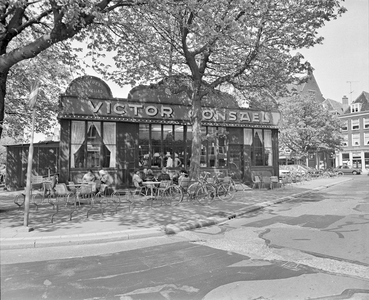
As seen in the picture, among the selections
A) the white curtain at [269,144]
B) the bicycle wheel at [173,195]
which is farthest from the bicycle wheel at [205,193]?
the white curtain at [269,144]

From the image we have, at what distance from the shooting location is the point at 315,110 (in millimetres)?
33781

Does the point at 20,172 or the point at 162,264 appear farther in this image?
the point at 20,172

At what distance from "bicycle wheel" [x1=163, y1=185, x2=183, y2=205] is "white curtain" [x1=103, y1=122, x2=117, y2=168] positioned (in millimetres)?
3628

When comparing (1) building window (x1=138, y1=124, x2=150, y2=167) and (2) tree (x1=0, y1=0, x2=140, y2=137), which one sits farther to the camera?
(1) building window (x1=138, y1=124, x2=150, y2=167)

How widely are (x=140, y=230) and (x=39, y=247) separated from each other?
7.41 feet

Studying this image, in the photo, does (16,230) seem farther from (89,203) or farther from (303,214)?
(303,214)

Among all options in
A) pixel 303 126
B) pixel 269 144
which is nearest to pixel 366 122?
pixel 303 126

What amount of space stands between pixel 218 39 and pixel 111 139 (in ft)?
23.7

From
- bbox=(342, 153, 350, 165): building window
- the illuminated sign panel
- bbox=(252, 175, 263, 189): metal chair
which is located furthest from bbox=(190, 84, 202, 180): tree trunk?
bbox=(342, 153, 350, 165): building window

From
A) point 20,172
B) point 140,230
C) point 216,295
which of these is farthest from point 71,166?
point 216,295

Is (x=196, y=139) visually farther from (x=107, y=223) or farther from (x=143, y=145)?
(x=107, y=223)

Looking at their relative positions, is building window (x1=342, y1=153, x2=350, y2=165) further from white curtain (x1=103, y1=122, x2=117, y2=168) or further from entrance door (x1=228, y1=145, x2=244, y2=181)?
white curtain (x1=103, y1=122, x2=117, y2=168)

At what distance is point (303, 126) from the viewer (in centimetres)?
3284

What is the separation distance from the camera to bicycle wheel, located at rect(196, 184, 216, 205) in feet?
39.7
